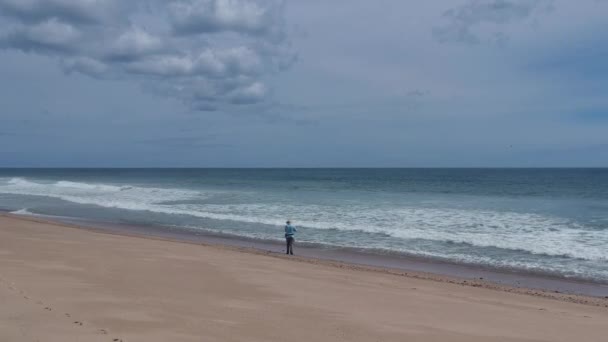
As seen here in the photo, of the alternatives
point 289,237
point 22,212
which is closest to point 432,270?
point 289,237

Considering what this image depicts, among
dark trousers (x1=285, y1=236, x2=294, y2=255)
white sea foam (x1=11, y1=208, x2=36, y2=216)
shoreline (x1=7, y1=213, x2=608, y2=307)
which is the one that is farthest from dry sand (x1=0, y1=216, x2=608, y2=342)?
white sea foam (x1=11, y1=208, x2=36, y2=216)

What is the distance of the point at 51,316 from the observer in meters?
6.88

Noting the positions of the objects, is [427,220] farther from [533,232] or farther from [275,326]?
[275,326]

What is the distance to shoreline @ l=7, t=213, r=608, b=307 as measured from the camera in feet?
41.1

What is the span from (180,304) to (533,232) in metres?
17.5

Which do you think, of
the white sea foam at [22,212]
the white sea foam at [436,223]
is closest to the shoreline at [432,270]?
the white sea foam at [436,223]

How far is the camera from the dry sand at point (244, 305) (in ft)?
22.4

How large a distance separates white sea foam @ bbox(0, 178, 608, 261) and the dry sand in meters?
7.56

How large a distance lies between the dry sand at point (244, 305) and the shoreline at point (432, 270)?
68 cm

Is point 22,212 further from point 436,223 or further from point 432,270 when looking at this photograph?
point 432,270

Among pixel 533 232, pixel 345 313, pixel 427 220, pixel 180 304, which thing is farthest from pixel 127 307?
pixel 427 220

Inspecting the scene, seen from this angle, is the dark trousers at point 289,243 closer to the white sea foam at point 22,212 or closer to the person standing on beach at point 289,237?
the person standing on beach at point 289,237

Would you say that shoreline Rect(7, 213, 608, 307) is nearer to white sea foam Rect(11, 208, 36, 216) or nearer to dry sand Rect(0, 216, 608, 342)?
dry sand Rect(0, 216, 608, 342)

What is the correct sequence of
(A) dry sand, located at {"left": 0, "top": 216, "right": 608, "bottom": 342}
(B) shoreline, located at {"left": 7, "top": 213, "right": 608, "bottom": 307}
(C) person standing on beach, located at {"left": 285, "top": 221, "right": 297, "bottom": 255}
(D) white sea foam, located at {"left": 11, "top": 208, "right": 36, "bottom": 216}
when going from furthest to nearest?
(D) white sea foam, located at {"left": 11, "top": 208, "right": 36, "bottom": 216}
(C) person standing on beach, located at {"left": 285, "top": 221, "right": 297, "bottom": 255}
(B) shoreline, located at {"left": 7, "top": 213, "right": 608, "bottom": 307}
(A) dry sand, located at {"left": 0, "top": 216, "right": 608, "bottom": 342}
